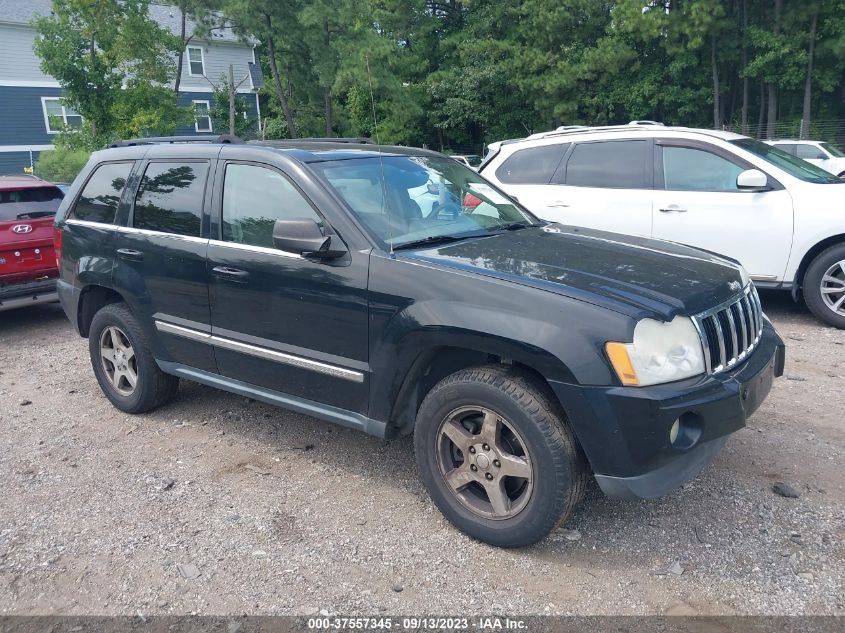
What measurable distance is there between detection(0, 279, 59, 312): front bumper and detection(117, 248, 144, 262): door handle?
3.27 metres

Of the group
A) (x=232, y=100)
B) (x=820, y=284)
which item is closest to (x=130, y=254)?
(x=820, y=284)

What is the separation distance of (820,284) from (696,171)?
4.95 ft

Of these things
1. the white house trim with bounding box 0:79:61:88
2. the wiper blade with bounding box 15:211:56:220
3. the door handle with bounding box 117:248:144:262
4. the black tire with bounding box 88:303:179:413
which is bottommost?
the black tire with bounding box 88:303:179:413

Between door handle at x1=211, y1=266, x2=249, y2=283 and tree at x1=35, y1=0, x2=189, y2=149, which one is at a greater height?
tree at x1=35, y1=0, x2=189, y2=149

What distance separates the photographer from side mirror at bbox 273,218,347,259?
3.45m

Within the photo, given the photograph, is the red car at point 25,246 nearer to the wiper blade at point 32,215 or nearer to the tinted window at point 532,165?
the wiper blade at point 32,215

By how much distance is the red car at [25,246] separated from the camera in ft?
24.0

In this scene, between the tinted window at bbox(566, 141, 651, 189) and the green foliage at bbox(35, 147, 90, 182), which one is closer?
the tinted window at bbox(566, 141, 651, 189)

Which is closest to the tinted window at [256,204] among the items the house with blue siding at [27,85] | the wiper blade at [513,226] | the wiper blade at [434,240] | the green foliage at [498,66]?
the wiper blade at [434,240]

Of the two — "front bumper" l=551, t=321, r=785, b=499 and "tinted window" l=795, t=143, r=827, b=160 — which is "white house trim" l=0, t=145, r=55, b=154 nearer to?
"tinted window" l=795, t=143, r=827, b=160

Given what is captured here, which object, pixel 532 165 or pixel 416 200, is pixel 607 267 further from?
pixel 532 165

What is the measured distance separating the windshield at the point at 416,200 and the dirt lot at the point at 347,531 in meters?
1.40

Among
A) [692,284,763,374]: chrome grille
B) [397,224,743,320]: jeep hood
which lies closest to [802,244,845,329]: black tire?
[397,224,743,320]: jeep hood

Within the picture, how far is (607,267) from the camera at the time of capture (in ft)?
11.1
